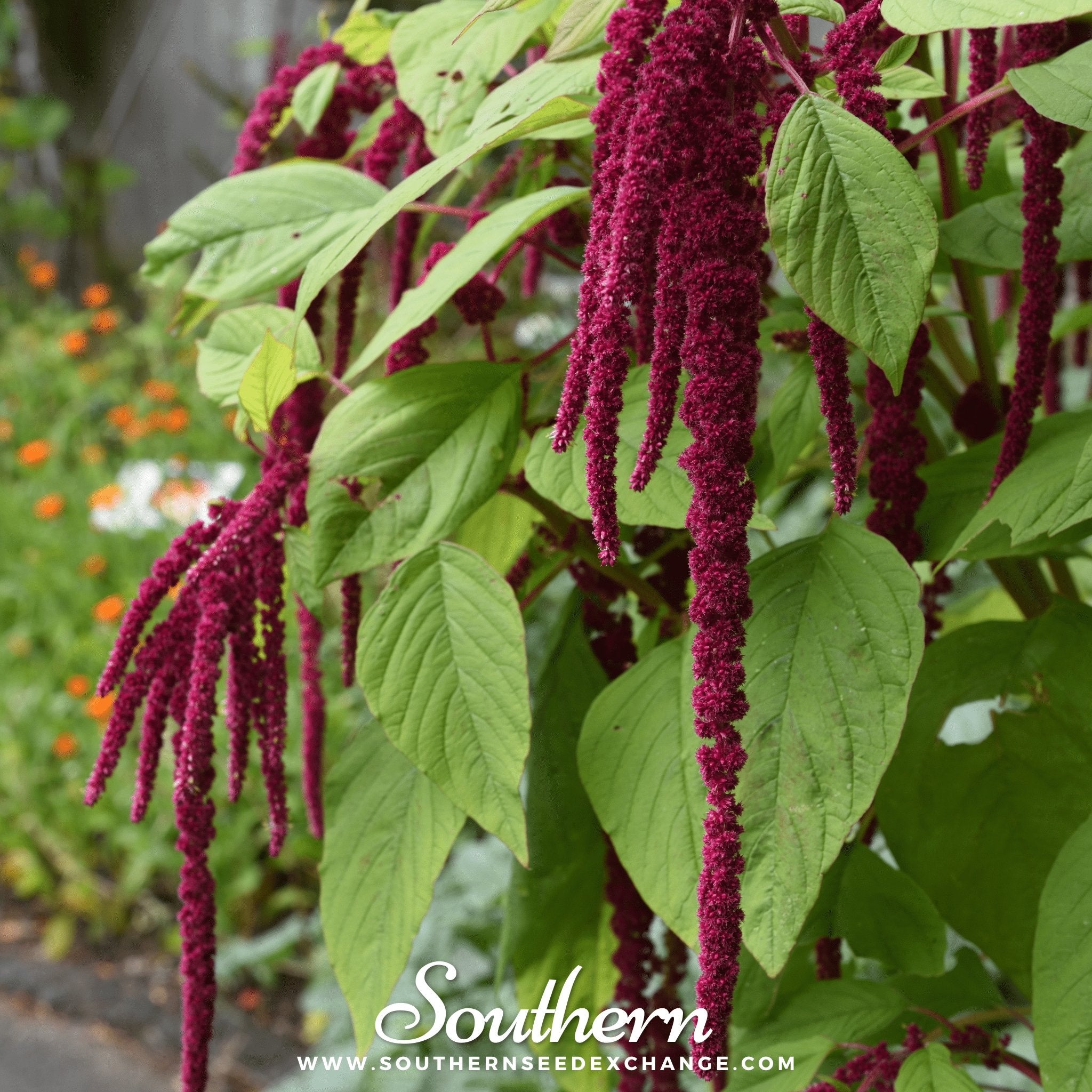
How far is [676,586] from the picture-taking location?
681 mm

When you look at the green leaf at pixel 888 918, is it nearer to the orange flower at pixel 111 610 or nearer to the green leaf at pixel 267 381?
the green leaf at pixel 267 381

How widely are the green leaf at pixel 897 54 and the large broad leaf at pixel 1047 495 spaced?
16 cm

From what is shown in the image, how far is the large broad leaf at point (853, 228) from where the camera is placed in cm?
39

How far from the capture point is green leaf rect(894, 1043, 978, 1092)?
0.49m

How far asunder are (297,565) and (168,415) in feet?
8.08

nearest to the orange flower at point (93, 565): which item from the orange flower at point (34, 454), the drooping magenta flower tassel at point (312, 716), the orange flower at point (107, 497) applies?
the orange flower at point (107, 497)

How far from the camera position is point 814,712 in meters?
0.46

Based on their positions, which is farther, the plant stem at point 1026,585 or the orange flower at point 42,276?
the orange flower at point 42,276

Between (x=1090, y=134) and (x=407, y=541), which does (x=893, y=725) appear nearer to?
(x=407, y=541)

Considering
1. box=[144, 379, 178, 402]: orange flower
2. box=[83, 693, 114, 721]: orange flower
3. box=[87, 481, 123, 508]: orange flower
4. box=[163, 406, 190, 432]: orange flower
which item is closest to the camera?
→ box=[83, 693, 114, 721]: orange flower

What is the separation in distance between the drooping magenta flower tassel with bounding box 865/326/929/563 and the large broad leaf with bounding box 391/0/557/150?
0.80 ft

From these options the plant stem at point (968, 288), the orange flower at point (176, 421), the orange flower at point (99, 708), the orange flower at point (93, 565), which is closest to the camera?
the plant stem at point (968, 288)

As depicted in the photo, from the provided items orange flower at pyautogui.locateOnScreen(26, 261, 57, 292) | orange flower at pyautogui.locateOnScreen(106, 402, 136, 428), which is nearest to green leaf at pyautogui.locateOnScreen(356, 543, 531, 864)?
orange flower at pyautogui.locateOnScreen(106, 402, 136, 428)

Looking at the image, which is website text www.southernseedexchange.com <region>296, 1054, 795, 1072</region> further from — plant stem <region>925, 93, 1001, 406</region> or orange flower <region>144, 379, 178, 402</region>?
orange flower <region>144, 379, 178, 402</region>
